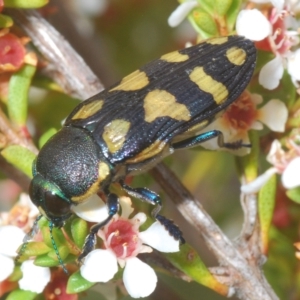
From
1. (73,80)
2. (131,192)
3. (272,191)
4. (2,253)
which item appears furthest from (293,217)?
(2,253)

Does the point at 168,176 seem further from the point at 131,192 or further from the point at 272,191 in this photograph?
the point at 272,191

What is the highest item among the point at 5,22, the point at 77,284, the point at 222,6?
A: the point at 5,22

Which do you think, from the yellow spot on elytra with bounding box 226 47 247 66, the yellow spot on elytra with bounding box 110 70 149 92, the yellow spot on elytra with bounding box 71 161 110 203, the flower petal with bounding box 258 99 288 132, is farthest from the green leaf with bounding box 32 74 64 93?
the flower petal with bounding box 258 99 288 132

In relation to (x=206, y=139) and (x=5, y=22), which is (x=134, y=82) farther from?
(x=5, y=22)

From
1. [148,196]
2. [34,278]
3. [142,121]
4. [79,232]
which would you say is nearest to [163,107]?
[142,121]

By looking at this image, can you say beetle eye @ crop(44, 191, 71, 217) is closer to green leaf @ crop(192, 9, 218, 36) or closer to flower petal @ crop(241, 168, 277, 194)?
flower petal @ crop(241, 168, 277, 194)

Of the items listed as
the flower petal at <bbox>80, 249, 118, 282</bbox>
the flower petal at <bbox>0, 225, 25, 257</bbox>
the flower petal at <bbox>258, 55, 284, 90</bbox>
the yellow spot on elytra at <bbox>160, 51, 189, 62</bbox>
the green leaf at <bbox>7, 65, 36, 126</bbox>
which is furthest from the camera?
the yellow spot on elytra at <bbox>160, 51, 189, 62</bbox>

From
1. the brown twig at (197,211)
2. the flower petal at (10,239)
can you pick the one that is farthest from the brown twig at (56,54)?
the flower petal at (10,239)
